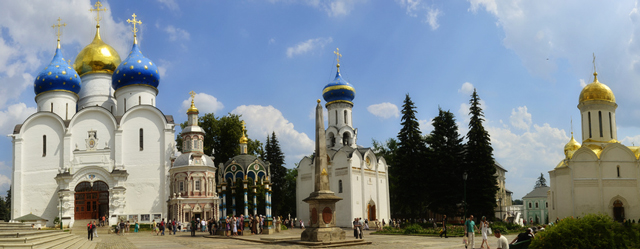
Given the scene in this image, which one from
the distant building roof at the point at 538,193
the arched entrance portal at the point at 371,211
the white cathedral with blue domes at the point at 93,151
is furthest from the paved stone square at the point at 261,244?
the distant building roof at the point at 538,193

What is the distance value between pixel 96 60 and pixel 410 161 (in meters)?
26.6

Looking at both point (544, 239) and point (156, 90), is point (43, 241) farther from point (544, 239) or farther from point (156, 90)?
point (156, 90)

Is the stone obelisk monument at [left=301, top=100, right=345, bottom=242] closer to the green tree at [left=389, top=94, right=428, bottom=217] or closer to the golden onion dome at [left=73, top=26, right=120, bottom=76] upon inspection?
the green tree at [left=389, top=94, right=428, bottom=217]

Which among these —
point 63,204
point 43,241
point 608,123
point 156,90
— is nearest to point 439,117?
point 608,123

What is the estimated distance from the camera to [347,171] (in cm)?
3841

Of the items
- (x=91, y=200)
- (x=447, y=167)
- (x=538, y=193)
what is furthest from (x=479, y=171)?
(x=538, y=193)

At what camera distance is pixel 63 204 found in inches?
1358

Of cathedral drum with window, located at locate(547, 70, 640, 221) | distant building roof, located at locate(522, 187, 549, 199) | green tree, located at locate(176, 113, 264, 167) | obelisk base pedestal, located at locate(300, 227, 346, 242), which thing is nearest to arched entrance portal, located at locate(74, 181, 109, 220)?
green tree, located at locate(176, 113, 264, 167)

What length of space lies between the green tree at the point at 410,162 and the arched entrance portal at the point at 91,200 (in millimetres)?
20839

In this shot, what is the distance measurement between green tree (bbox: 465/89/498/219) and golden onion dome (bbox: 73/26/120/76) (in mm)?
28999

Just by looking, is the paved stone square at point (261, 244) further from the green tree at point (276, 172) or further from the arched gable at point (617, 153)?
the green tree at point (276, 172)

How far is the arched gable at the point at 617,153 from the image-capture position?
35625 millimetres

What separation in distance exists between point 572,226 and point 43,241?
39.6ft

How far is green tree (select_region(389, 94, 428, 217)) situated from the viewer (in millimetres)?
36188
